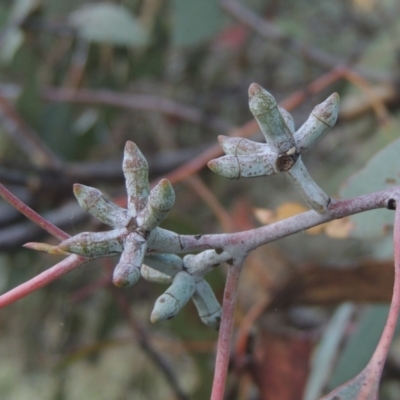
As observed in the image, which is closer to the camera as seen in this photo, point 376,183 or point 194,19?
point 376,183

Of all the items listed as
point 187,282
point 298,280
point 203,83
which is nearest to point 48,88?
point 203,83

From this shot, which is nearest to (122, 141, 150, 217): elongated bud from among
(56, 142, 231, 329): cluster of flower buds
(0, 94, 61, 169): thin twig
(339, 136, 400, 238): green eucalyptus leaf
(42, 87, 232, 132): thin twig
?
(56, 142, 231, 329): cluster of flower buds

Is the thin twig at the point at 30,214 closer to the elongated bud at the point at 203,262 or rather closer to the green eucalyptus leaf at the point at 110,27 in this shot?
the elongated bud at the point at 203,262

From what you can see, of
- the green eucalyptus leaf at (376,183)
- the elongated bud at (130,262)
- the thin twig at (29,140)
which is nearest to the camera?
the elongated bud at (130,262)

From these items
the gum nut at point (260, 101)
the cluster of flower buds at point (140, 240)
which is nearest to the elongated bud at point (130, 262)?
the cluster of flower buds at point (140, 240)

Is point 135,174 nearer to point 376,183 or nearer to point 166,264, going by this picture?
point 166,264

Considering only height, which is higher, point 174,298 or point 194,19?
point 194,19

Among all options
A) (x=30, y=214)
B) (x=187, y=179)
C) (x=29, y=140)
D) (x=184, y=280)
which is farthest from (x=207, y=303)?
(x=29, y=140)

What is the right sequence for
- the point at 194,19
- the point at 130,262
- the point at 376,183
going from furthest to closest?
1. the point at 194,19
2. the point at 376,183
3. the point at 130,262
